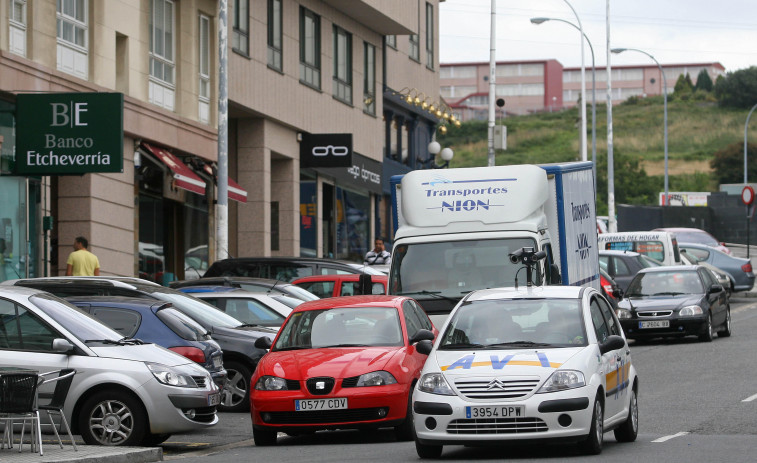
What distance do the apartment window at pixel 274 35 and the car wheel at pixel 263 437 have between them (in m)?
21.6

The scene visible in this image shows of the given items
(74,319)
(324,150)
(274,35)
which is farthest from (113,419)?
(324,150)

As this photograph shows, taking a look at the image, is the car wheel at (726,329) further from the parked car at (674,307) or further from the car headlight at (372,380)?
the car headlight at (372,380)

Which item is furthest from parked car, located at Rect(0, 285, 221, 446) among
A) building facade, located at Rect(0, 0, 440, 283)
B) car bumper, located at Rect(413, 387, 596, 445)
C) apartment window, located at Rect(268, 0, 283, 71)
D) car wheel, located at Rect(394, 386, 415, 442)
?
apartment window, located at Rect(268, 0, 283, 71)

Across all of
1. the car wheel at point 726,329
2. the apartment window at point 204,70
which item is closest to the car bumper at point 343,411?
the car wheel at point 726,329

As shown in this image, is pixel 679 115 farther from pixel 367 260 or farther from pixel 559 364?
pixel 559 364

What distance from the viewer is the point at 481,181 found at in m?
18.0

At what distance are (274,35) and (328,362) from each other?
22558mm

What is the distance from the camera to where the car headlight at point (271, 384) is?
537 inches

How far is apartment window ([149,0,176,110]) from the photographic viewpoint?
1124 inches

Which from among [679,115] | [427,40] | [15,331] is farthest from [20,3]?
[679,115]

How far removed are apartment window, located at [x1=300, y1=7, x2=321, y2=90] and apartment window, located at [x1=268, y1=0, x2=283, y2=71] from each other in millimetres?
1633

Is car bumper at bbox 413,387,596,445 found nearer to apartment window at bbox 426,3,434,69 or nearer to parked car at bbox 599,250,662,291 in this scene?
parked car at bbox 599,250,662,291

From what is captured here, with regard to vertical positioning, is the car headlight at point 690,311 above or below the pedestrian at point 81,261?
below

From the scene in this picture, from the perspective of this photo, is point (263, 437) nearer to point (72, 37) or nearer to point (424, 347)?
point (424, 347)
